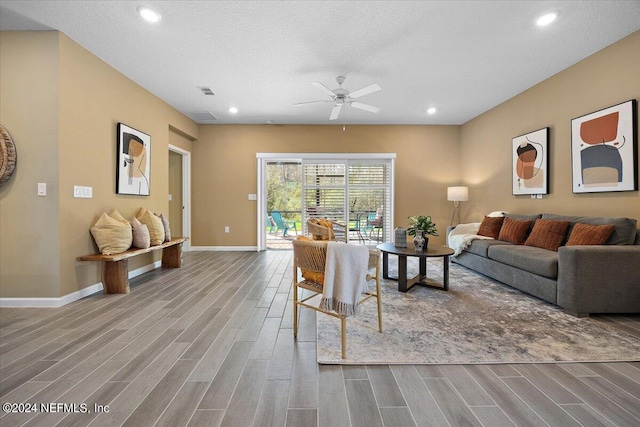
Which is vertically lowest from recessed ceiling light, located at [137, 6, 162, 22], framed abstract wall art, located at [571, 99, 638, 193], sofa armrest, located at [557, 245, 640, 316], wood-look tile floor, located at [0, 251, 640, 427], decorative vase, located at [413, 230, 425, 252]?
wood-look tile floor, located at [0, 251, 640, 427]

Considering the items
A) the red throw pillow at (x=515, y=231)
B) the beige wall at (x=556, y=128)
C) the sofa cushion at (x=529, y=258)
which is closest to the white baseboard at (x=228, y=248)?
the sofa cushion at (x=529, y=258)

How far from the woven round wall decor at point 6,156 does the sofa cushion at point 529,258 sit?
18.0ft

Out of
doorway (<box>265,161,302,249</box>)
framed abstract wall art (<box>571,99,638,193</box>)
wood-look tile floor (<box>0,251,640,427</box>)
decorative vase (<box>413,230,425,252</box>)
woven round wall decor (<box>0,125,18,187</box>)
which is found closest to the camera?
wood-look tile floor (<box>0,251,640,427</box>)

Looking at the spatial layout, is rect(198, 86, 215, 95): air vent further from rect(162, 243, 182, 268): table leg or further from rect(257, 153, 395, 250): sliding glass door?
rect(162, 243, 182, 268): table leg

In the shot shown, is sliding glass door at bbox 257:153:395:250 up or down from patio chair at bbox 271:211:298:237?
up

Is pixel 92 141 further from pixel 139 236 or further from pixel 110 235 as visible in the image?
pixel 139 236

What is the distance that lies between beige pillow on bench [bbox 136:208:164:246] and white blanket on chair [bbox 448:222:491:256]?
4.43 meters

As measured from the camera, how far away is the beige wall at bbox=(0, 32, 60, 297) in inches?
111

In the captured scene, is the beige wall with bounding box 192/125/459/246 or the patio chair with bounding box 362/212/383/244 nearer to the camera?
the beige wall with bounding box 192/125/459/246

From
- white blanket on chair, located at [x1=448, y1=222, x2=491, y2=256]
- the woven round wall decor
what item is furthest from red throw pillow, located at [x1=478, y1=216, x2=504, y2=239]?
the woven round wall decor

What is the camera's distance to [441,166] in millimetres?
6363

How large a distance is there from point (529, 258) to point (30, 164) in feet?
17.6

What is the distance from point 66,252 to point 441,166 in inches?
260

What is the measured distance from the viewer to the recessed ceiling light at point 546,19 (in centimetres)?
262
